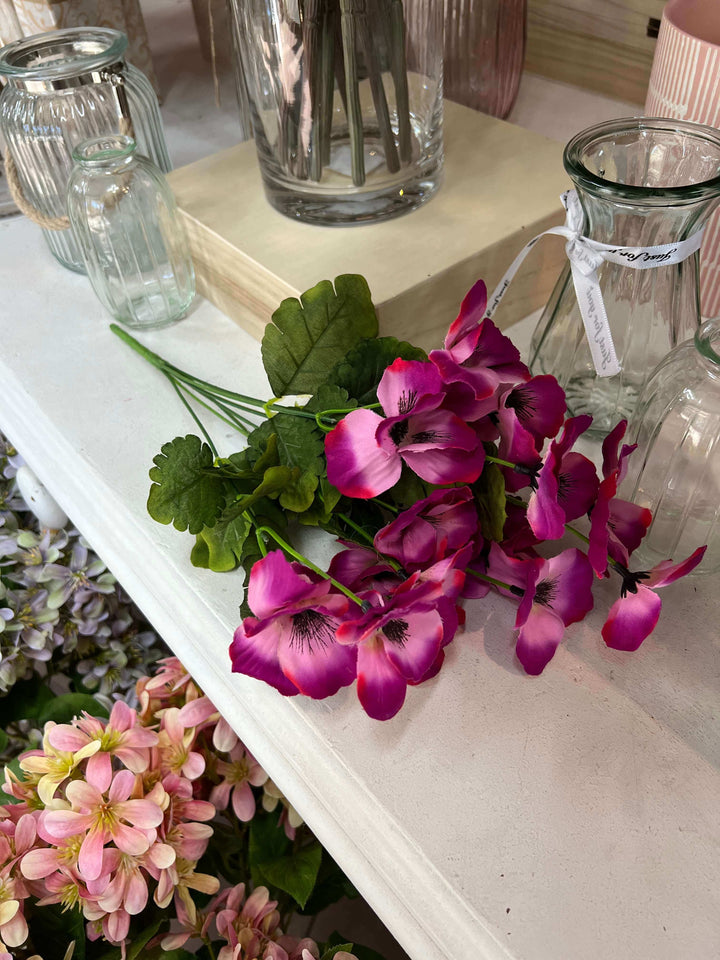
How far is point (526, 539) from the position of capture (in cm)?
36

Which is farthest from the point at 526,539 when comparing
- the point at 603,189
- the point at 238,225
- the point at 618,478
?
the point at 238,225

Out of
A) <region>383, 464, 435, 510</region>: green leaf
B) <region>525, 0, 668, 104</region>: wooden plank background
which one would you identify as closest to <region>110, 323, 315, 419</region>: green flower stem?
<region>383, 464, 435, 510</region>: green leaf

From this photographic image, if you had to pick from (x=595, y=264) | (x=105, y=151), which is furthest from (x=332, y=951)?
(x=105, y=151)

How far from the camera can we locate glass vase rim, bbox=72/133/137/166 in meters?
0.49

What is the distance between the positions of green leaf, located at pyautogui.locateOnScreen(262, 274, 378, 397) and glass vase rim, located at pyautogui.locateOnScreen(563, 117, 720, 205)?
109 mm

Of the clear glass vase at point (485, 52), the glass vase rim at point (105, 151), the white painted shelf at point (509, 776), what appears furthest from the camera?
the clear glass vase at point (485, 52)

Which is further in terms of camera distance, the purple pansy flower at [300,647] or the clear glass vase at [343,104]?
the clear glass vase at [343,104]

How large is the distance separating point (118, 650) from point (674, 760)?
43cm

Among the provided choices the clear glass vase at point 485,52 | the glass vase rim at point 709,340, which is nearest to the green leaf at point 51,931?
the glass vase rim at point 709,340

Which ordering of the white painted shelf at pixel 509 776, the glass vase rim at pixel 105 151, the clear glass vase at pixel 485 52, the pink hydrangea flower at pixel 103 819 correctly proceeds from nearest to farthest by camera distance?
the white painted shelf at pixel 509 776, the pink hydrangea flower at pixel 103 819, the glass vase rim at pixel 105 151, the clear glass vase at pixel 485 52

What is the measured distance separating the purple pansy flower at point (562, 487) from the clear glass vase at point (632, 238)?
10cm

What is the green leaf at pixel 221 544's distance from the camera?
1.22 feet

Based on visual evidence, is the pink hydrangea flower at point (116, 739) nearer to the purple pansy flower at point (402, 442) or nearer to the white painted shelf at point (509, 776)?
the white painted shelf at point (509, 776)

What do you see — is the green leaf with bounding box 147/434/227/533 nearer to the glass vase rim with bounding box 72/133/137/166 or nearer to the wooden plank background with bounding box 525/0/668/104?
the glass vase rim with bounding box 72/133/137/166
